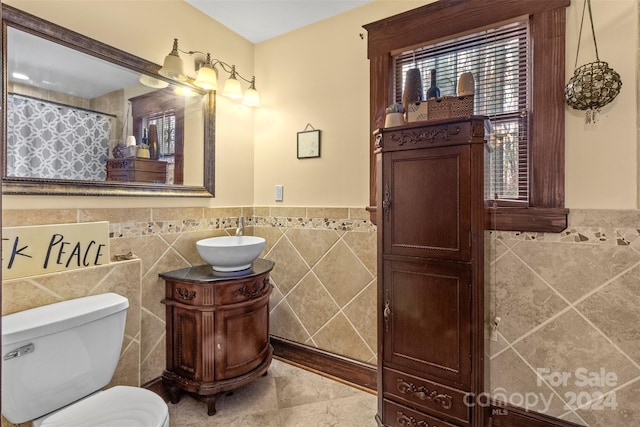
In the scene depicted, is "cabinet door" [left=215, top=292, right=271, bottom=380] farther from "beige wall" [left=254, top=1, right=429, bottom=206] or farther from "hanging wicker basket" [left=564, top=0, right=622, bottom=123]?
"hanging wicker basket" [left=564, top=0, right=622, bottom=123]

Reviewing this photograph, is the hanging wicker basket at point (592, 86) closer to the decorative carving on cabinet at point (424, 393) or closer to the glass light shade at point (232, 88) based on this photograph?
the decorative carving on cabinet at point (424, 393)

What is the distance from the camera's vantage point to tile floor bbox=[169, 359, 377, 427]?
193cm

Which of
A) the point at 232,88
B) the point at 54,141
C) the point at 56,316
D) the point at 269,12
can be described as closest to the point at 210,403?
the point at 56,316

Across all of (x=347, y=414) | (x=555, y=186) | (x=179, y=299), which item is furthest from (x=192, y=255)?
(x=555, y=186)

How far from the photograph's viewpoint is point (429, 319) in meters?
1.58

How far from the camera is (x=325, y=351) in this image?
2416 millimetres

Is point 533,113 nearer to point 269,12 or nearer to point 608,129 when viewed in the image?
point 608,129

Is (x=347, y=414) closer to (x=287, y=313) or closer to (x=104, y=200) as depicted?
(x=287, y=313)

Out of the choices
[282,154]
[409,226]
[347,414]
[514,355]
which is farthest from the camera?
[282,154]

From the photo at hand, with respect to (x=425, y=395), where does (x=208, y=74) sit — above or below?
above

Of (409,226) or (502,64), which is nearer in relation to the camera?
(409,226)

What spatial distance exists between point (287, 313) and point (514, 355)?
147 cm

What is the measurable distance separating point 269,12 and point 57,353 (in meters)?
2.23

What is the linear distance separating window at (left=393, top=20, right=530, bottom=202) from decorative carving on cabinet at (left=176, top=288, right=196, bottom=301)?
167 cm
